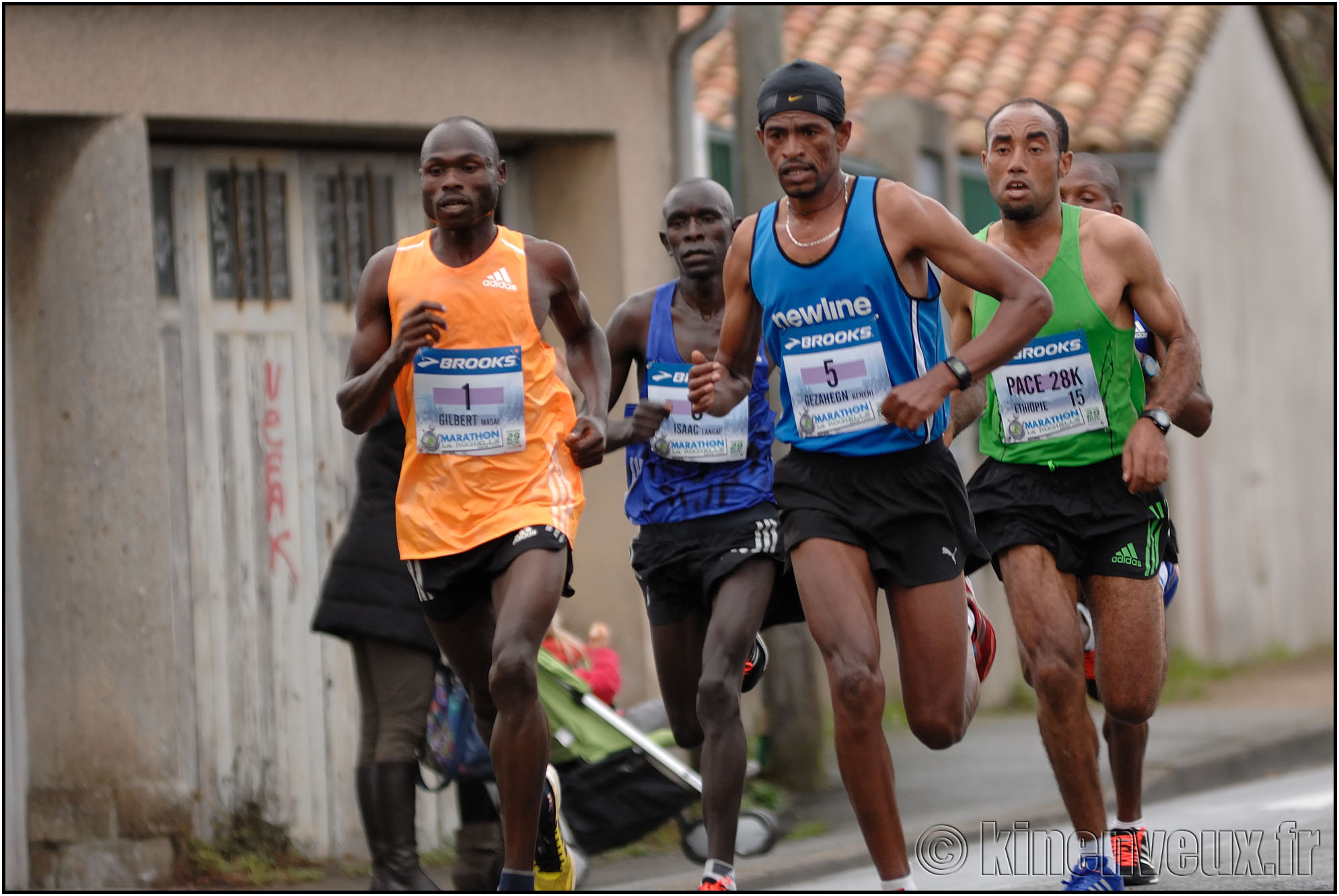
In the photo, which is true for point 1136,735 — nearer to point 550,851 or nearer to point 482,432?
point 550,851

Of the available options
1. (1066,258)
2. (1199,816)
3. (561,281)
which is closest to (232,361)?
(561,281)

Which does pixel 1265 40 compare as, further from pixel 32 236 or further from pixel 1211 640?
pixel 32 236

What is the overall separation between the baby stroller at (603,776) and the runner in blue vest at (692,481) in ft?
2.72

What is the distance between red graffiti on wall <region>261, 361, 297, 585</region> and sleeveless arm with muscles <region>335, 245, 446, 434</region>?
281 cm

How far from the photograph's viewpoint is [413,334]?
615 cm

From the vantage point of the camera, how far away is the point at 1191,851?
855 cm

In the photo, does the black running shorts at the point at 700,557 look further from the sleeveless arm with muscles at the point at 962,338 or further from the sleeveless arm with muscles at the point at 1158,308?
the sleeveless arm with muscles at the point at 1158,308

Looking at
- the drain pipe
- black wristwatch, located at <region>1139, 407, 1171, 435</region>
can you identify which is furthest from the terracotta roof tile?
black wristwatch, located at <region>1139, 407, 1171, 435</region>

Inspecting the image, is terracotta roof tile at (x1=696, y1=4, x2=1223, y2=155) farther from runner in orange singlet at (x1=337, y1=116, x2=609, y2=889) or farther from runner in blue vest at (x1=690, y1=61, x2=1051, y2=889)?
runner in blue vest at (x1=690, y1=61, x2=1051, y2=889)

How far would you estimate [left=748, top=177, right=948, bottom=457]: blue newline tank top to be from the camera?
5996mm

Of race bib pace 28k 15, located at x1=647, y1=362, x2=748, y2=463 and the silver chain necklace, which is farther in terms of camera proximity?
race bib pace 28k 15, located at x1=647, y1=362, x2=748, y2=463

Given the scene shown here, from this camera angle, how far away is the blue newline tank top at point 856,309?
5996 mm

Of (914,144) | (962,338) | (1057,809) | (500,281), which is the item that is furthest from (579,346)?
(914,144)

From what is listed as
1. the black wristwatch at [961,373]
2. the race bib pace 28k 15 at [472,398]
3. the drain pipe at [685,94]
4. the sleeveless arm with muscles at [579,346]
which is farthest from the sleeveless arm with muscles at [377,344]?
the drain pipe at [685,94]
